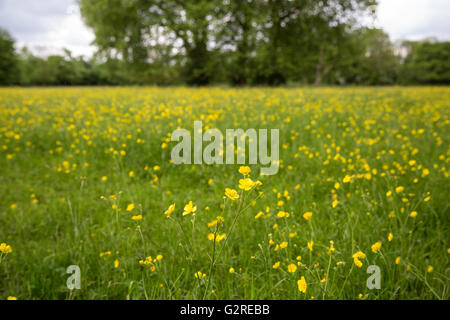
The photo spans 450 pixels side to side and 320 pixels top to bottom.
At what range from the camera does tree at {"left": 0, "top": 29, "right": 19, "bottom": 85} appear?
1420 centimetres

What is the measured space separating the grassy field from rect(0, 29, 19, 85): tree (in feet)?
42.0

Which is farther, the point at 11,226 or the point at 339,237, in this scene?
the point at 11,226

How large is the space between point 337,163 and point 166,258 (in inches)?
83.8

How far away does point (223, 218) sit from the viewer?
1116 millimetres

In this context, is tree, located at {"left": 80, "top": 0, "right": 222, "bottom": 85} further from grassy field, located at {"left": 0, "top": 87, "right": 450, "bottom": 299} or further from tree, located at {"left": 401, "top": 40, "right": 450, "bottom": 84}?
tree, located at {"left": 401, "top": 40, "right": 450, "bottom": 84}

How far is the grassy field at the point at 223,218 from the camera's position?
1.54 meters

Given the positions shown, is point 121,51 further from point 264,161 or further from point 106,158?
point 264,161

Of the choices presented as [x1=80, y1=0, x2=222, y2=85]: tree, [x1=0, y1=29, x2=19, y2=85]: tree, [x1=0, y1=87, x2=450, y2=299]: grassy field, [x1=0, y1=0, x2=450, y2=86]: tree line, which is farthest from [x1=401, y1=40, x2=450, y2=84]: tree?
[x1=0, y1=29, x2=19, y2=85]: tree

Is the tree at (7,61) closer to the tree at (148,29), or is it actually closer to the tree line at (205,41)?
the tree line at (205,41)

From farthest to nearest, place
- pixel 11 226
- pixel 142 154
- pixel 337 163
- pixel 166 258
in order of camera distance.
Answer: pixel 142 154 → pixel 337 163 → pixel 11 226 → pixel 166 258

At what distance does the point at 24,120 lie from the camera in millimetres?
5297

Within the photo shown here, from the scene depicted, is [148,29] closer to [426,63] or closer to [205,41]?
[205,41]

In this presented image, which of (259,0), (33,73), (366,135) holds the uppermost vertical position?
(259,0)

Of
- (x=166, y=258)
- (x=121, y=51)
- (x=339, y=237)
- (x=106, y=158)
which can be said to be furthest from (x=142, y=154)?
(x=121, y=51)
